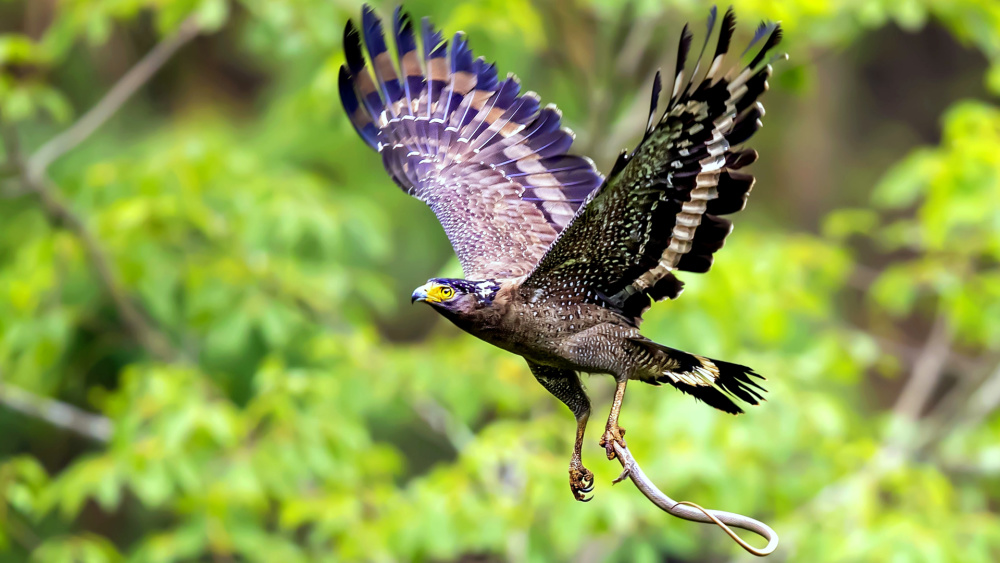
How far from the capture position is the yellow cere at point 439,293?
96.3 inches

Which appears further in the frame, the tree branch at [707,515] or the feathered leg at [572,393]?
the feathered leg at [572,393]

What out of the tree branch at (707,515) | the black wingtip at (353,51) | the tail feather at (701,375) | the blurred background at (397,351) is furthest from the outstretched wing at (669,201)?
the blurred background at (397,351)

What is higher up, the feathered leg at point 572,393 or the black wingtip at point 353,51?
the black wingtip at point 353,51

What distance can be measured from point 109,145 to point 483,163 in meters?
5.11

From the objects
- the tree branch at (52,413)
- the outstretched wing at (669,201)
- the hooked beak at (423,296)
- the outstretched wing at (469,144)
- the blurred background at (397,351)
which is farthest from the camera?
the tree branch at (52,413)

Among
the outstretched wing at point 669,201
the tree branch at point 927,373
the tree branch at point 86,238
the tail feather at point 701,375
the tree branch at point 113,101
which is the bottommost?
the tail feather at point 701,375

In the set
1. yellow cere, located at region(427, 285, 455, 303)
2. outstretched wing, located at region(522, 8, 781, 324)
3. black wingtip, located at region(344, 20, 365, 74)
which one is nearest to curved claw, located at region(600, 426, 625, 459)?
outstretched wing, located at region(522, 8, 781, 324)

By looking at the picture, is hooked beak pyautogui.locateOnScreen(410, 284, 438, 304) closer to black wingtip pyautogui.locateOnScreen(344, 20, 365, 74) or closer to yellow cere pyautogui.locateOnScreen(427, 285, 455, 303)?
yellow cere pyautogui.locateOnScreen(427, 285, 455, 303)

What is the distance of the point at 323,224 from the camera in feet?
18.4

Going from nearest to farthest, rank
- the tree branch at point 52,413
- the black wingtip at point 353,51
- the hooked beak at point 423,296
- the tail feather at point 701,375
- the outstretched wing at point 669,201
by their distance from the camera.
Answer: the outstretched wing at point 669,201, the hooked beak at point 423,296, the tail feather at point 701,375, the black wingtip at point 353,51, the tree branch at point 52,413

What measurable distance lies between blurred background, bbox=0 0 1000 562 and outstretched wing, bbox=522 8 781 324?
211cm

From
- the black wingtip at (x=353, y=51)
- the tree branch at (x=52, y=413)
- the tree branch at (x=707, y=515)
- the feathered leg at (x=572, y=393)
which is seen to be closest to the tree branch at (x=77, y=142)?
the tree branch at (x=52, y=413)

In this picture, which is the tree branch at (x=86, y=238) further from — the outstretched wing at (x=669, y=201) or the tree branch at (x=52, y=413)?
the outstretched wing at (x=669, y=201)

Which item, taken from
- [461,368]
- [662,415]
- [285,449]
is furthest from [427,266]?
[662,415]
